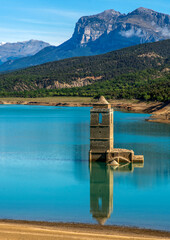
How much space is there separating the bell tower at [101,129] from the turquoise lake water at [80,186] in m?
1.74

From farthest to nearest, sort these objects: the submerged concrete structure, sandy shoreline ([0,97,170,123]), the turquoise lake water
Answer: sandy shoreline ([0,97,170,123]), the submerged concrete structure, the turquoise lake water

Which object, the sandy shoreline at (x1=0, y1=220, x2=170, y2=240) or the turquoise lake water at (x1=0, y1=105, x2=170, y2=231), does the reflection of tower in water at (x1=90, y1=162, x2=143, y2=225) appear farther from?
the sandy shoreline at (x1=0, y1=220, x2=170, y2=240)

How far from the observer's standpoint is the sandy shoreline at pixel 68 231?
21.3 meters

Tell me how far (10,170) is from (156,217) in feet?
58.4

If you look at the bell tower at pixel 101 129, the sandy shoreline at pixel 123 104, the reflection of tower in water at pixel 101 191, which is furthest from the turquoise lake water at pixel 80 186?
the sandy shoreline at pixel 123 104

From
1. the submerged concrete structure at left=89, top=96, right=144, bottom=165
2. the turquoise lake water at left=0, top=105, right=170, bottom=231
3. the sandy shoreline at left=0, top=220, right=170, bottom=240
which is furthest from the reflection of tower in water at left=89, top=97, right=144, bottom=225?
the sandy shoreline at left=0, top=220, right=170, bottom=240

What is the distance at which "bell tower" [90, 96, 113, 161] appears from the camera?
40.2m

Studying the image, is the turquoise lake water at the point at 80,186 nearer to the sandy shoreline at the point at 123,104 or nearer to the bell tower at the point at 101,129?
the bell tower at the point at 101,129

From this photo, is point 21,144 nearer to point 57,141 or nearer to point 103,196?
point 57,141

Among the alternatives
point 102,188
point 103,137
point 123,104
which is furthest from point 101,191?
point 123,104

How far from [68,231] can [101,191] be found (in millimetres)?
10642

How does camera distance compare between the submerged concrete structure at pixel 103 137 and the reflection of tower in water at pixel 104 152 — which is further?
the submerged concrete structure at pixel 103 137

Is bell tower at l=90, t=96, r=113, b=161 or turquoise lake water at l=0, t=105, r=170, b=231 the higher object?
bell tower at l=90, t=96, r=113, b=161

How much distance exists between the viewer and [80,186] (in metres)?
34.1
